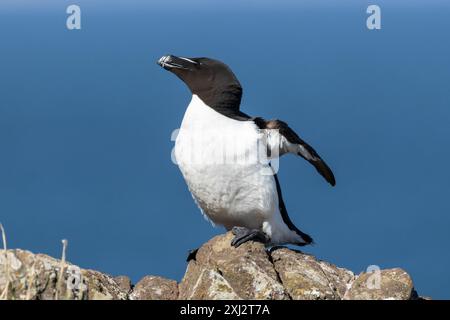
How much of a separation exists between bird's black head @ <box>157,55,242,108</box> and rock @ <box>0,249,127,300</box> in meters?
3.35

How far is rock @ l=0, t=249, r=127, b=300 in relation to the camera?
7031 mm

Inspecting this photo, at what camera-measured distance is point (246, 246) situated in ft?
32.4

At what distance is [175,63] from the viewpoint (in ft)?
35.7

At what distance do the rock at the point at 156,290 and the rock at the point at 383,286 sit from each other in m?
1.65

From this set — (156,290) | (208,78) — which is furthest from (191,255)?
(208,78)

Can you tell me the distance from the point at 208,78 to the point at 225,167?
3.51ft

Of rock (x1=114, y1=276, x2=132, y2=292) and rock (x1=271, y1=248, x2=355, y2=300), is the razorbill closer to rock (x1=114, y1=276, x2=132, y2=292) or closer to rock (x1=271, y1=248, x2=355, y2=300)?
rock (x1=271, y1=248, x2=355, y2=300)

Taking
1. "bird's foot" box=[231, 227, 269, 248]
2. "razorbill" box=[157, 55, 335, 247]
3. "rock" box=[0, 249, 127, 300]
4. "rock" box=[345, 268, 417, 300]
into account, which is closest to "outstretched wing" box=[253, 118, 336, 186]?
"razorbill" box=[157, 55, 335, 247]

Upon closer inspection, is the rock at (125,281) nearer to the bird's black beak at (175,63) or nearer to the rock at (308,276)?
the rock at (308,276)

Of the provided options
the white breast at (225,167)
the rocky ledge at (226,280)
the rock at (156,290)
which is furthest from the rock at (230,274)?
the white breast at (225,167)

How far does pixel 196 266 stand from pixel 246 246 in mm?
509
